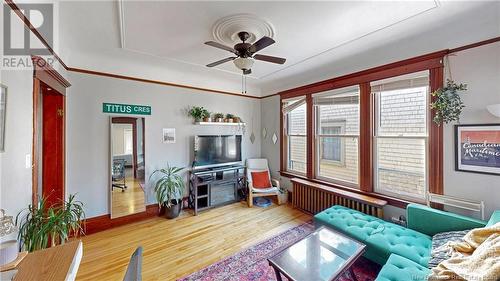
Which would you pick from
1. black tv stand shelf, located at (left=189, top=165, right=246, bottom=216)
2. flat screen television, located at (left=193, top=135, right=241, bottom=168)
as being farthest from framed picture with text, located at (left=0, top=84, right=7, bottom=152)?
flat screen television, located at (left=193, top=135, right=241, bottom=168)

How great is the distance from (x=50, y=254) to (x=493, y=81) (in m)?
4.00

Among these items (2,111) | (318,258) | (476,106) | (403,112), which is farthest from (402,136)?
(2,111)

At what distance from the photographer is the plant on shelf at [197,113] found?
4051 millimetres

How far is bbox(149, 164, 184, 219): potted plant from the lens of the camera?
356 cm

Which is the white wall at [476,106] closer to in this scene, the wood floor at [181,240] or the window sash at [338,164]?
the window sash at [338,164]

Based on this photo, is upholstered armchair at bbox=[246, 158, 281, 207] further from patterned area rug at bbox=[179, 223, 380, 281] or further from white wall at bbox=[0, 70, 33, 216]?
white wall at bbox=[0, 70, 33, 216]

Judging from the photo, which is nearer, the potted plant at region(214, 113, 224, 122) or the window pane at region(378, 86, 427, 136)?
the window pane at region(378, 86, 427, 136)

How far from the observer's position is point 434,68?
8.13 ft

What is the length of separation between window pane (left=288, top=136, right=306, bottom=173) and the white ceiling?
156 centimetres

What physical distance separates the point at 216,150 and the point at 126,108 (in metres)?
1.79

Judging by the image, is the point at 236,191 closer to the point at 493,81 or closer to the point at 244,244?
the point at 244,244

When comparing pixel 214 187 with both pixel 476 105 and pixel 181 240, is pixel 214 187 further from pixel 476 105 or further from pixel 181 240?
pixel 476 105

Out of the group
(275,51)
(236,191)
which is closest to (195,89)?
(275,51)

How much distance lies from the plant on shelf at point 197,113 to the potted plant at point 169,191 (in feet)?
3.55
